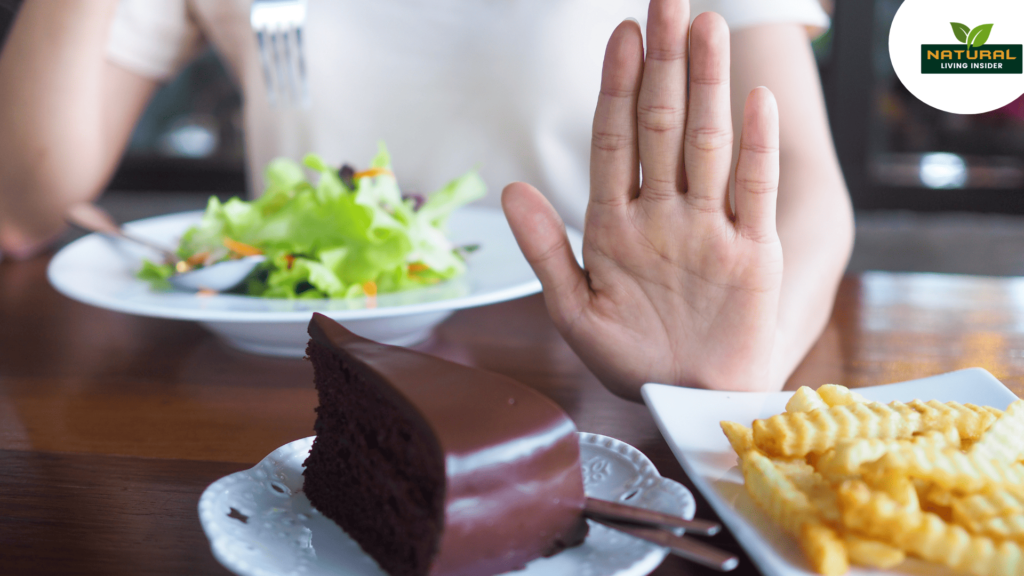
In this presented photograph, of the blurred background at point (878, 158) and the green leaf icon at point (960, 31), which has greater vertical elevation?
the green leaf icon at point (960, 31)

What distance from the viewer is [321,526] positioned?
0.50 m

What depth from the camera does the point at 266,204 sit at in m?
1.21

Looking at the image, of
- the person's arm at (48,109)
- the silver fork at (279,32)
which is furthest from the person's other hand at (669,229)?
the person's arm at (48,109)

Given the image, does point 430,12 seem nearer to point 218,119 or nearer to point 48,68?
point 48,68

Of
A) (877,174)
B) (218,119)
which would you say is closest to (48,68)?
(218,119)

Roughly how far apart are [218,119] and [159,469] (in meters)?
4.50

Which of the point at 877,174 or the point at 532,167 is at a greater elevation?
the point at 532,167

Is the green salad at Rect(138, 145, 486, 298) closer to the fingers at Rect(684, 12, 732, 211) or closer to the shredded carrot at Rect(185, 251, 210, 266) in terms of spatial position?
the shredded carrot at Rect(185, 251, 210, 266)

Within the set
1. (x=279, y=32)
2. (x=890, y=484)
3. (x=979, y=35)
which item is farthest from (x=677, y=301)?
(x=279, y=32)

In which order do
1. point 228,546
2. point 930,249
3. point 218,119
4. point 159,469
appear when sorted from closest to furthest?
point 228,546 → point 159,469 → point 930,249 → point 218,119

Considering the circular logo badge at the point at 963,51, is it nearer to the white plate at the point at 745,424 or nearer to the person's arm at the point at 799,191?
the person's arm at the point at 799,191

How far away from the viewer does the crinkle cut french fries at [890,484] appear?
1.31 feet

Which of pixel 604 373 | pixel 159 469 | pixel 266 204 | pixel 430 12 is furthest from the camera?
pixel 430 12

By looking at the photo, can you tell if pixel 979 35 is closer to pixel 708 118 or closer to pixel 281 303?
pixel 708 118
